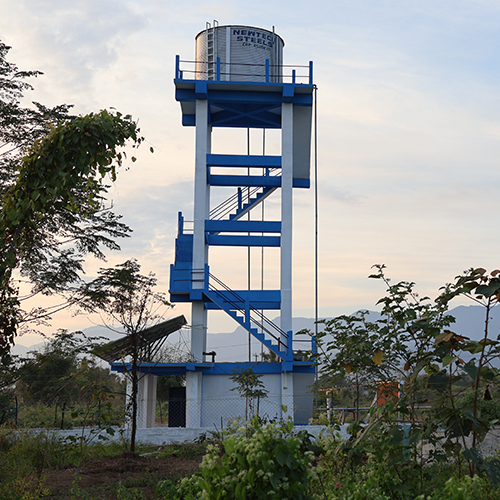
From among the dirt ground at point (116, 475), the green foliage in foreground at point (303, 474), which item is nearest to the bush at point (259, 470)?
the green foliage in foreground at point (303, 474)

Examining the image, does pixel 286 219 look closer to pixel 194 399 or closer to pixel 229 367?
pixel 229 367

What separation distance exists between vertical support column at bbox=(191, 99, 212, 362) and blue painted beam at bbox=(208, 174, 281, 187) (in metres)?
0.51

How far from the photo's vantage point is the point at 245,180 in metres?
23.0

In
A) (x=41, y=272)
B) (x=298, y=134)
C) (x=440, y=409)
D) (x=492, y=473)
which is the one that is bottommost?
(x=492, y=473)

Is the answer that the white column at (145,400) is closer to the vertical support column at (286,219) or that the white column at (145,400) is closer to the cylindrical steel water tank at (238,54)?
the vertical support column at (286,219)

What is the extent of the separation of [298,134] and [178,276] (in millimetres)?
8738

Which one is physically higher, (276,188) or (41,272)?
(276,188)

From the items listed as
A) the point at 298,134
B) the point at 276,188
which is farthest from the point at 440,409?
the point at 298,134

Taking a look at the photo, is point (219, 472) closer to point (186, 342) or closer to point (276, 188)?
point (186, 342)

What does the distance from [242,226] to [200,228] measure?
169 centimetres

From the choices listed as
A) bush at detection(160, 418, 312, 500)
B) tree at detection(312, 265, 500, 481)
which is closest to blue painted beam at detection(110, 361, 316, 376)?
tree at detection(312, 265, 500, 481)

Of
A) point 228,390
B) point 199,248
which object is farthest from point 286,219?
point 228,390

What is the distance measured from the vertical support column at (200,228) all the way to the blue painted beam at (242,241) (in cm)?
45

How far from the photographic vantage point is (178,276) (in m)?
21.7
